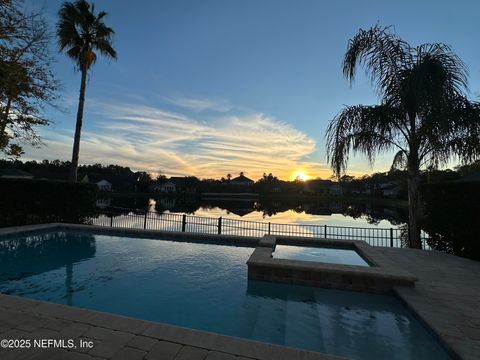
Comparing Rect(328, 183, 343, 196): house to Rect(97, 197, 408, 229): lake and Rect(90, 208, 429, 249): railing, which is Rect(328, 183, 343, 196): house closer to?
Rect(97, 197, 408, 229): lake

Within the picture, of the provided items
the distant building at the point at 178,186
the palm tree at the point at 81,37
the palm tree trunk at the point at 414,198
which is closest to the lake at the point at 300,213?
the palm tree at the point at 81,37

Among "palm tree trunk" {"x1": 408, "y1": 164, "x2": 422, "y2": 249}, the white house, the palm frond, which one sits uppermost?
the white house

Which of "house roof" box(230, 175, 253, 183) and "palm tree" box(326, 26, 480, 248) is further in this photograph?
"house roof" box(230, 175, 253, 183)

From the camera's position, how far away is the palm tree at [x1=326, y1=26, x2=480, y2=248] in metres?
8.18

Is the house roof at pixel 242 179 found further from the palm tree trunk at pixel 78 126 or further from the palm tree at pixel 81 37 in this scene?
the palm tree trunk at pixel 78 126

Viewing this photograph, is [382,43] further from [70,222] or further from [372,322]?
[70,222]

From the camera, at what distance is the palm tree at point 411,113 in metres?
8.18

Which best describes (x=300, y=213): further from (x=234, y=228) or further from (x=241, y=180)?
(x=241, y=180)

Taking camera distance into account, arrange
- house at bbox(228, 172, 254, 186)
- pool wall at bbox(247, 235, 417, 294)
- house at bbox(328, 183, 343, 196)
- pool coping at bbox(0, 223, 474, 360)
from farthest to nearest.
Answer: house at bbox(228, 172, 254, 186)
house at bbox(328, 183, 343, 196)
pool wall at bbox(247, 235, 417, 294)
pool coping at bbox(0, 223, 474, 360)

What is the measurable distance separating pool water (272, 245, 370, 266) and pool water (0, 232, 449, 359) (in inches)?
58.7

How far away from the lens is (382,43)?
939 centimetres

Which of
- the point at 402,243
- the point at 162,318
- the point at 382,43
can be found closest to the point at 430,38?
the point at 382,43

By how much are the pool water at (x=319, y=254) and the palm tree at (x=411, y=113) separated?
2.77 metres

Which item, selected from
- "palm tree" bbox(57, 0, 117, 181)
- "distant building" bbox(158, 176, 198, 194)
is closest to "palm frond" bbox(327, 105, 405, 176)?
"palm tree" bbox(57, 0, 117, 181)
